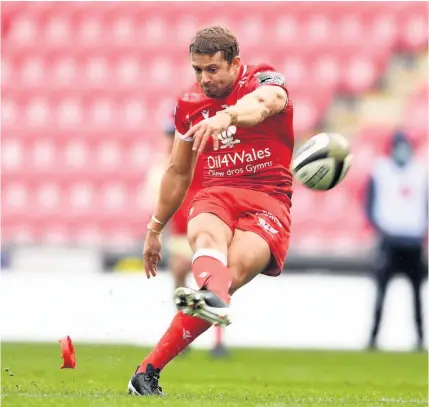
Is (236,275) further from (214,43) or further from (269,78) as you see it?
(214,43)

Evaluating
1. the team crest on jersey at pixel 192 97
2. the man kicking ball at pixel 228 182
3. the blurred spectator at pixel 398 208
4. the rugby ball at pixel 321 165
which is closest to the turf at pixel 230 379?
the man kicking ball at pixel 228 182

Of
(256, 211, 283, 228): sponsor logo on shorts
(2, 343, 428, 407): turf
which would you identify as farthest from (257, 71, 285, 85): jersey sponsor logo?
(2, 343, 428, 407): turf

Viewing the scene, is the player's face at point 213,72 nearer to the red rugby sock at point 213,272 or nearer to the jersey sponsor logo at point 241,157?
the jersey sponsor logo at point 241,157

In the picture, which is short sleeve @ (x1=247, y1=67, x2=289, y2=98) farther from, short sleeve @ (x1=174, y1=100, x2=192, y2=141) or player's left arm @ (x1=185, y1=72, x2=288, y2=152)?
short sleeve @ (x1=174, y1=100, x2=192, y2=141)

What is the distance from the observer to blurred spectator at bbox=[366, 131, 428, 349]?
10.5 metres

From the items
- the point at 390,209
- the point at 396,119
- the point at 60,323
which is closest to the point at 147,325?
the point at 60,323

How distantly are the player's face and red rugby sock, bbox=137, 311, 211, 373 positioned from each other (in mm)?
1017

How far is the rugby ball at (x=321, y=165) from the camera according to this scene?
511 centimetres

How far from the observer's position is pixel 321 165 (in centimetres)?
511

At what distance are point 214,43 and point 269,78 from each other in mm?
350

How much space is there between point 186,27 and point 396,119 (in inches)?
146

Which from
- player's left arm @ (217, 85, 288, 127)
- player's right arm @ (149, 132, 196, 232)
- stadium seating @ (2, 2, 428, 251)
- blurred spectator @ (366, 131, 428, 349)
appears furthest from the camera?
stadium seating @ (2, 2, 428, 251)

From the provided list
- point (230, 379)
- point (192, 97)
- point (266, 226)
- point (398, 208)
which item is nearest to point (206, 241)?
point (266, 226)

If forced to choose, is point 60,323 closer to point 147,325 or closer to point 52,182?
point 147,325
